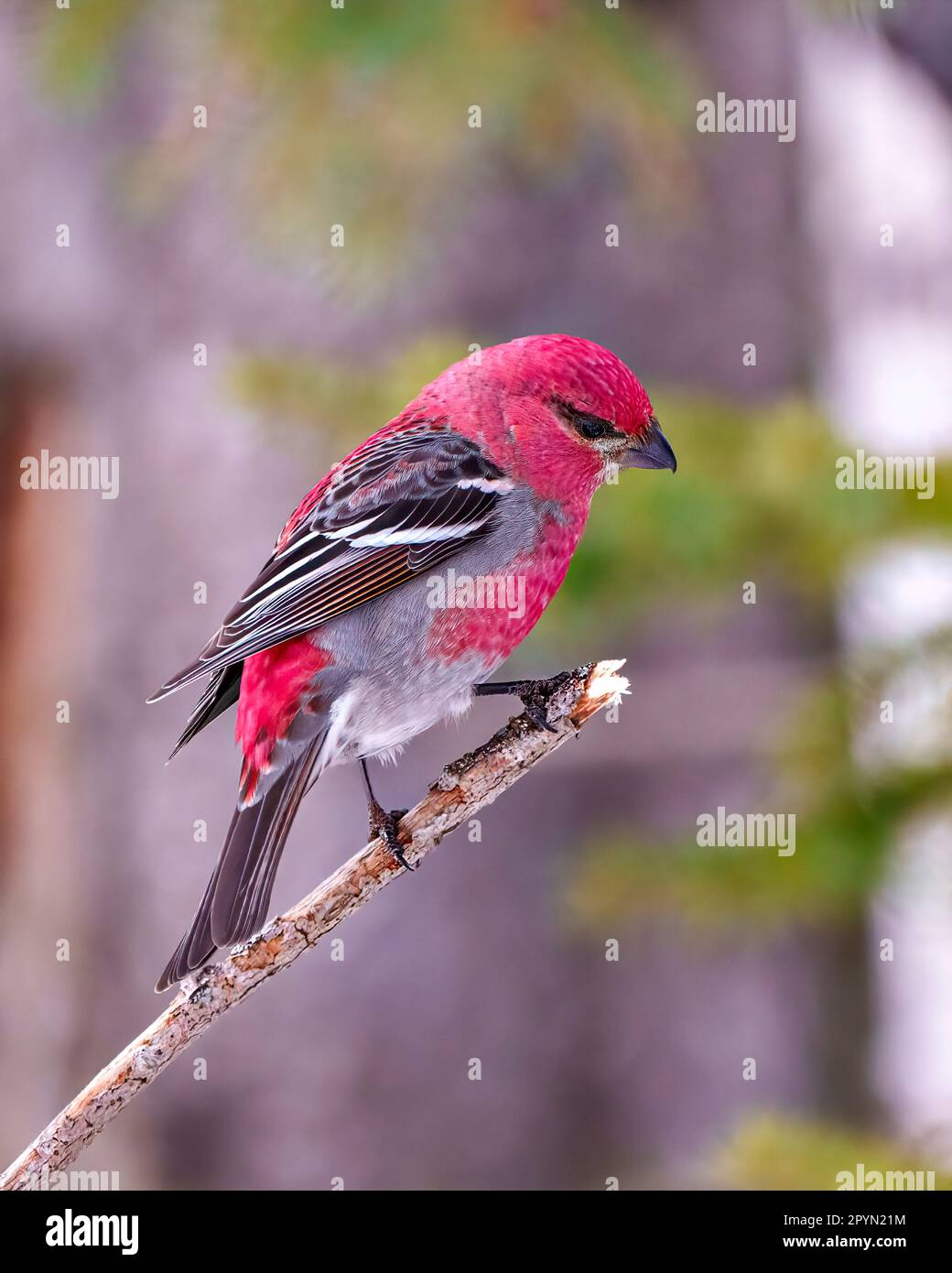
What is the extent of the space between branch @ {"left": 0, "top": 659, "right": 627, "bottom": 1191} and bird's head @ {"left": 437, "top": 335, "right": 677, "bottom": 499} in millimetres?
351

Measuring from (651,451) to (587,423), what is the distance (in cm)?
11

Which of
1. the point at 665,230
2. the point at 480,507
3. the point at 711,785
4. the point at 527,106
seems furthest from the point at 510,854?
the point at 480,507

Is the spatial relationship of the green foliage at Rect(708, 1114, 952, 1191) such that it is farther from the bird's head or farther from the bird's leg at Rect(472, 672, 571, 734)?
the bird's head

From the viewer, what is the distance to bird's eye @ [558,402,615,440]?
7.05 ft

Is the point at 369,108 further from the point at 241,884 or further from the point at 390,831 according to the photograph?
the point at 241,884

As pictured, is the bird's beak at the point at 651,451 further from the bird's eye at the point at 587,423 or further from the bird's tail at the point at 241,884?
the bird's tail at the point at 241,884

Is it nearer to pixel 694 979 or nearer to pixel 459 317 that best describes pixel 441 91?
pixel 459 317

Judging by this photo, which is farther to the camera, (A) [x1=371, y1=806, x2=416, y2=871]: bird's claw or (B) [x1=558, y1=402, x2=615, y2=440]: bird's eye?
(B) [x1=558, y1=402, x2=615, y2=440]: bird's eye

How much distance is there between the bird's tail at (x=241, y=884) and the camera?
1.70 m

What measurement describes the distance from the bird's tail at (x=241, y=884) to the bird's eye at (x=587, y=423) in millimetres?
727

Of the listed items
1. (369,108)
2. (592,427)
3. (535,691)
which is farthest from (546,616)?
(369,108)

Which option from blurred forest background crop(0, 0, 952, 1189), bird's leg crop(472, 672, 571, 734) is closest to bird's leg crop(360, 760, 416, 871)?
bird's leg crop(472, 672, 571, 734)

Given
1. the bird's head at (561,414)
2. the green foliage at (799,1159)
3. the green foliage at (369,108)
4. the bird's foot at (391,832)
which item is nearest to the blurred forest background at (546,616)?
the green foliage at (369,108)

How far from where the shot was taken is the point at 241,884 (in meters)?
1.76
